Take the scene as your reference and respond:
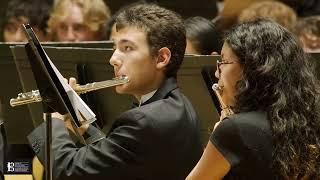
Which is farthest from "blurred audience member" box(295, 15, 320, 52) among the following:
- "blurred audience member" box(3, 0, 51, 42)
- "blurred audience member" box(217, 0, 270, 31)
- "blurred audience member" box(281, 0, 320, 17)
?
"blurred audience member" box(3, 0, 51, 42)

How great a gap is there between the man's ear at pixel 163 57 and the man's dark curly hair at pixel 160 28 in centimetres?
1

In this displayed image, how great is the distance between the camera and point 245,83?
2459 mm

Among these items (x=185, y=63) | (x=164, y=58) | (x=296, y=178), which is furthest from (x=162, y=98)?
(x=296, y=178)

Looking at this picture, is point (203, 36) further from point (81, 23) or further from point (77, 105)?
point (77, 105)

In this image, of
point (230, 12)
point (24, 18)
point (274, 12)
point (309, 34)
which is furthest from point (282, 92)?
point (24, 18)

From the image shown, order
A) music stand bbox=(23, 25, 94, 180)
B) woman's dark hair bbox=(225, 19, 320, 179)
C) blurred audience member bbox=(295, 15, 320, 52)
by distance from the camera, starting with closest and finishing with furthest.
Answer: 1. woman's dark hair bbox=(225, 19, 320, 179)
2. music stand bbox=(23, 25, 94, 180)
3. blurred audience member bbox=(295, 15, 320, 52)

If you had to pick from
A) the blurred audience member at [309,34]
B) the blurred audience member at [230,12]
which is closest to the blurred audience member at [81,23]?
the blurred audience member at [230,12]

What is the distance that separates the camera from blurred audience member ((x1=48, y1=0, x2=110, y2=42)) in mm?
5352

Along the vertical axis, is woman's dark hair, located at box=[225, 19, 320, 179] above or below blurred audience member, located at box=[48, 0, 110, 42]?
above

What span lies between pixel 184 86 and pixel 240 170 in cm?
110

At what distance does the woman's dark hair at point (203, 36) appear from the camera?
444 centimetres

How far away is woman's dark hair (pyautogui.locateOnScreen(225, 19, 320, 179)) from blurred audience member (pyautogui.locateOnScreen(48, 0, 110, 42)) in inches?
113

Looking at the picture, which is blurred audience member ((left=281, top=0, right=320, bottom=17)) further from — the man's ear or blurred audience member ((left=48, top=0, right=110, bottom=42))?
the man's ear

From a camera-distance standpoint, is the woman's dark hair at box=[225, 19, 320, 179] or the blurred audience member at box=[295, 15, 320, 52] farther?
the blurred audience member at box=[295, 15, 320, 52]
